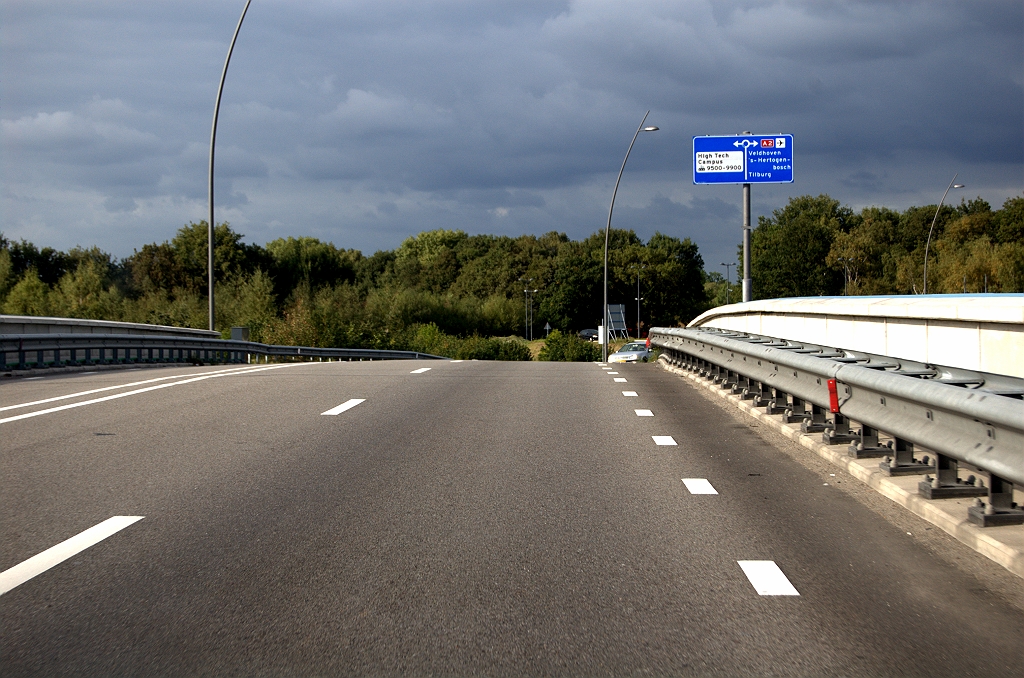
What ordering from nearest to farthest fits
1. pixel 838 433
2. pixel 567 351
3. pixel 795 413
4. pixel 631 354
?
pixel 838 433 < pixel 795 413 < pixel 631 354 < pixel 567 351

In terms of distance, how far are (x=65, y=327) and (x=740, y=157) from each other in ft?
67.7

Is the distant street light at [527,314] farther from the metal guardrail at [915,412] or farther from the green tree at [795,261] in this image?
the metal guardrail at [915,412]

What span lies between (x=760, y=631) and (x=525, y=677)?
1094mm

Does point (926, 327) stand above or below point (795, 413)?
above

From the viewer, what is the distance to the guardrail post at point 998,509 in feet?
18.3

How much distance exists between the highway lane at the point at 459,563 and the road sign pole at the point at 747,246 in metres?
17.0

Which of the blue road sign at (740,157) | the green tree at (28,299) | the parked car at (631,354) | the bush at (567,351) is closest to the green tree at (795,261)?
the bush at (567,351)

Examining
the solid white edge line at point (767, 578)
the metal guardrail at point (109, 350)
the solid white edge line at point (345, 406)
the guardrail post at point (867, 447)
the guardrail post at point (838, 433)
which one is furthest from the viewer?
the metal guardrail at point (109, 350)

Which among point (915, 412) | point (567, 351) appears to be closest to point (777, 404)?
point (915, 412)

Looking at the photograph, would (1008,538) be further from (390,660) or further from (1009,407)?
(390,660)

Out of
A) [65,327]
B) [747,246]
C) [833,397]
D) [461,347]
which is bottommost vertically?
[461,347]

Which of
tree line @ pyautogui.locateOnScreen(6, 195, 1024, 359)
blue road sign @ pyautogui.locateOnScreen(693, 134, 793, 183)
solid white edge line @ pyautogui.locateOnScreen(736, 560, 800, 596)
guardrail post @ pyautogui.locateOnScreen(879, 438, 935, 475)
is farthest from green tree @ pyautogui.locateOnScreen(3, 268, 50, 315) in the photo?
solid white edge line @ pyautogui.locateOnScreen(736, 560, 800, 596)

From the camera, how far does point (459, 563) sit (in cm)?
515

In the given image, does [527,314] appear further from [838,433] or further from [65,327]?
[838,433]
